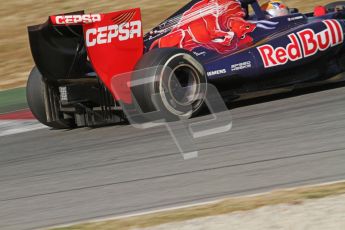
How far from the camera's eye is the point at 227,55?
8312 millimetres

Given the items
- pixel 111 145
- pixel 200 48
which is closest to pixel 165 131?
pixel 111 145

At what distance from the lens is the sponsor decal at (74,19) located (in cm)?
741

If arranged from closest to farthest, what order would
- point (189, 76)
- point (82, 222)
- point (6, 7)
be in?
point (82, 222)
point (189, 76)
point (6, 7)

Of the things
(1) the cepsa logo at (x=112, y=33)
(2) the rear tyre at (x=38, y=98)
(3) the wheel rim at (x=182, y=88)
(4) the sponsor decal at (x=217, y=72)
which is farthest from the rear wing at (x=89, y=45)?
(4) the sponsor decal at (x=217, y=72)

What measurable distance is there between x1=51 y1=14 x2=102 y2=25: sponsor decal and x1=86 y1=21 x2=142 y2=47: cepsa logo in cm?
10

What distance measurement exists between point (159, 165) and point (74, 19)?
195 centimetres

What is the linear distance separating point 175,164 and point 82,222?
1.56 meters

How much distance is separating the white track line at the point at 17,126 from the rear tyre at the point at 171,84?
7.17ft

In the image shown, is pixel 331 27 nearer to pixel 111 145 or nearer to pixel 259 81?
pixel 259 81

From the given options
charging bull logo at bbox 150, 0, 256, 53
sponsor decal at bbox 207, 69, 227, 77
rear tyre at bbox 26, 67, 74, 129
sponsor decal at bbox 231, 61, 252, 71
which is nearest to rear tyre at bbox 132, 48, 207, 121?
sponsor decal at bbox 207, 69, 227, 77

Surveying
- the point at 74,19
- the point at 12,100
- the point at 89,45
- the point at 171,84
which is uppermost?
the point at 74,19

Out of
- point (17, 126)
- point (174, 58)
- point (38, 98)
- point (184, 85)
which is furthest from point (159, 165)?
point (17, 126)

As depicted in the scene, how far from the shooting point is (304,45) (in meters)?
8.70

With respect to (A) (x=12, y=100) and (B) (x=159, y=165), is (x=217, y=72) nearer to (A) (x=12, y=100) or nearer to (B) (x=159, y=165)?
(B) (x=159, y=165)
